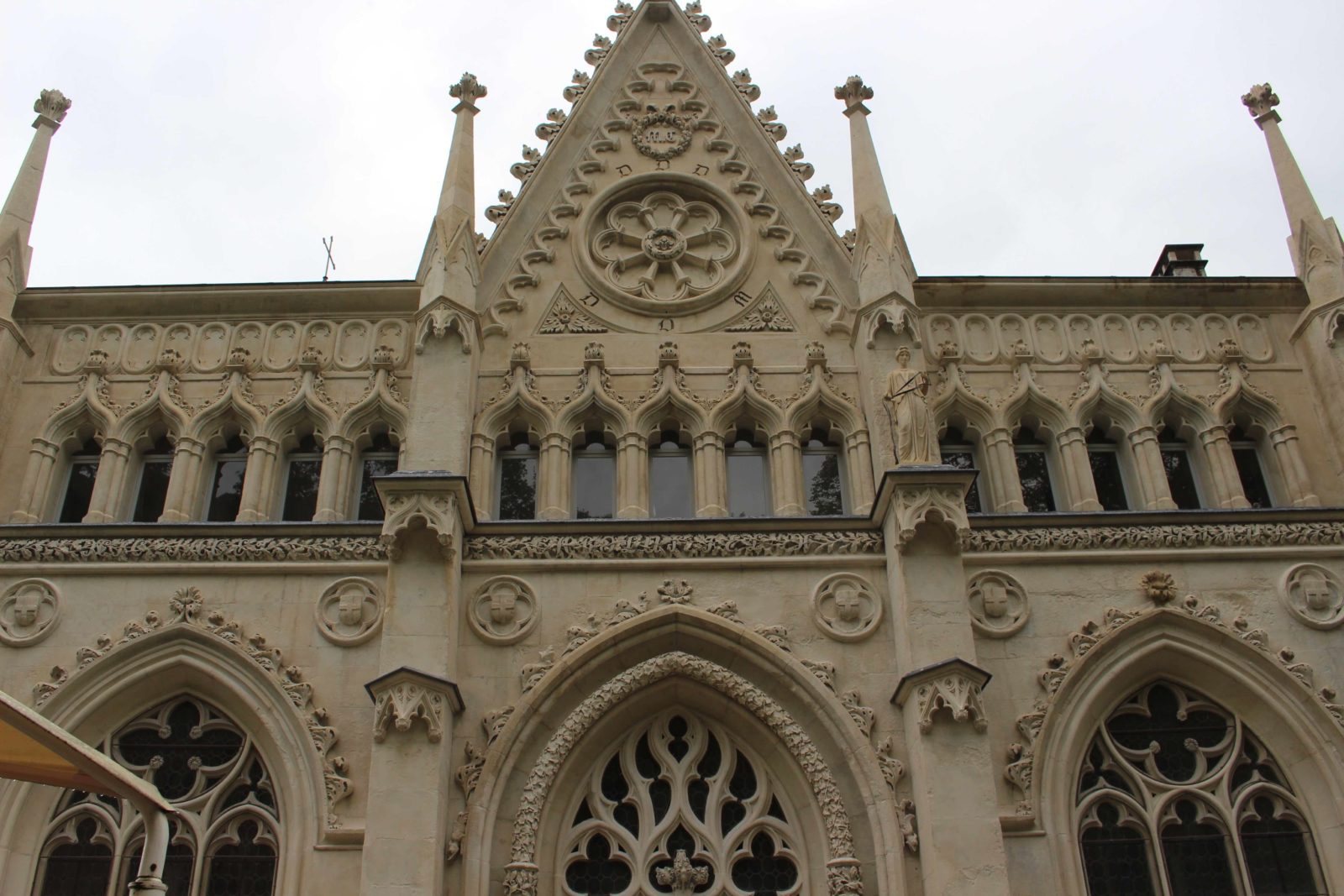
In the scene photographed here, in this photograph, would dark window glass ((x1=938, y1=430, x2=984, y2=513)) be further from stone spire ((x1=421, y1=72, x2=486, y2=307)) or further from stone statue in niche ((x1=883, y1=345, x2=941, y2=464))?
stone spire ((x1=421, y1=72, x2=486, y2=307))

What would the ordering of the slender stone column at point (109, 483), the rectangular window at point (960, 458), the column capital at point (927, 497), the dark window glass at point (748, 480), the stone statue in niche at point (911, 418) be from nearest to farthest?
the column capital at point (927, 497) < the stone statue in niche at point (911, 418) < the slender stone column at point (109, 483) < the dark window glass at point (748, 480) < the rectangular window at point (960, 458)

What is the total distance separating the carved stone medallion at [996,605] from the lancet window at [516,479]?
5.33 meters

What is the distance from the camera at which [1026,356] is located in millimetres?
16188

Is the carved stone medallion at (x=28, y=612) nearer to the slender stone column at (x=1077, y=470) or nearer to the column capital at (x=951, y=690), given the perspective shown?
the column capital at (x=951, y=690)

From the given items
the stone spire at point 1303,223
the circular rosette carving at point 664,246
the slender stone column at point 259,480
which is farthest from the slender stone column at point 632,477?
the stone spire at point 1303,223

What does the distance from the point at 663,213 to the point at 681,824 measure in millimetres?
8649

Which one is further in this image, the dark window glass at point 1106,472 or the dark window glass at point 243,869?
the dark window glass at point 1106,472

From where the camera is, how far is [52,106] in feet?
59.4

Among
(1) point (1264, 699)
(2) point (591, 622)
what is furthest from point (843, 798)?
(1) point (1264, 699)

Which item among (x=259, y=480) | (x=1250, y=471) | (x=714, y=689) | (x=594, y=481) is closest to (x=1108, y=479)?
(x=1250, y=471)

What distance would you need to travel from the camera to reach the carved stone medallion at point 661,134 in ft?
59.3

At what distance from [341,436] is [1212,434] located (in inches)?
433

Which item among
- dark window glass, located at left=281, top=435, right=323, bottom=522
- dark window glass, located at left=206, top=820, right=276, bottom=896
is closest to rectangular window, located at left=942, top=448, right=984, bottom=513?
dark window glass, located at left=281, top=435, right=323, bottom=522

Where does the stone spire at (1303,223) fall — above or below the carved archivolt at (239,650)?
above
